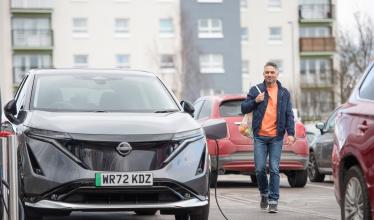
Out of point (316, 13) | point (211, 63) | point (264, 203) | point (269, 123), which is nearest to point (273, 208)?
point (264, 203)

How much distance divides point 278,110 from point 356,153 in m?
3.69

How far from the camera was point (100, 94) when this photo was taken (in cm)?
900

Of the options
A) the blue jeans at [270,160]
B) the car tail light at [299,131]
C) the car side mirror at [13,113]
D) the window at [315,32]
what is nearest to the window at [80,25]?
the window at [315,32]

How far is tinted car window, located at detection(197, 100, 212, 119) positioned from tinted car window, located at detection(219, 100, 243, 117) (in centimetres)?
39

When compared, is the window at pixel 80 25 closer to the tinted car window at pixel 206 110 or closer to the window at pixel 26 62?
the window at pixel 26 62

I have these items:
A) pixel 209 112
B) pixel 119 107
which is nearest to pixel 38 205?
pixel 119 107

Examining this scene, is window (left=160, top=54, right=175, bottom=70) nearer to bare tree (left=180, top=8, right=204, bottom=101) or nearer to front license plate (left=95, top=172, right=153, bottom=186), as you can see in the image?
bare tree (left=180, top=8, right=204, bottom=101)

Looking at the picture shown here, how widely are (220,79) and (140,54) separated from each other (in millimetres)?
6828

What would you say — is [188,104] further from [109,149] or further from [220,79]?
[220,79]

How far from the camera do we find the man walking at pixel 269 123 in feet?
35.5

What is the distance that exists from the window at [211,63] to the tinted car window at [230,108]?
55536mm

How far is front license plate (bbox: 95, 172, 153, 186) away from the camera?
25.0 ft

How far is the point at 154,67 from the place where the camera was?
69.4 meters

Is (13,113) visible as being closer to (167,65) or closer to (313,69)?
(167,65)
